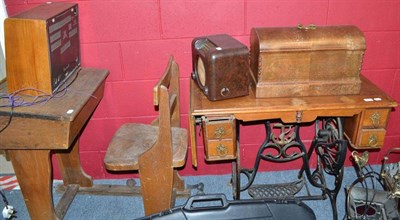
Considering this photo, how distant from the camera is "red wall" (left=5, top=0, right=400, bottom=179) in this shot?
208cm

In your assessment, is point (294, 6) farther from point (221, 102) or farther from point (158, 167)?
point (158, 167)

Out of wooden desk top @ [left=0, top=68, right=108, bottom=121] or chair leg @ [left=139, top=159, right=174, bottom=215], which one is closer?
wooden desk top @ [left=0, top=68, right=108, bottom=121]

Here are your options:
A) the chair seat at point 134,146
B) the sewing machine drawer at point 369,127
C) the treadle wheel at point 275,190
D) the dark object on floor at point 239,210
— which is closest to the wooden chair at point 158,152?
the chair seat at point 134,146

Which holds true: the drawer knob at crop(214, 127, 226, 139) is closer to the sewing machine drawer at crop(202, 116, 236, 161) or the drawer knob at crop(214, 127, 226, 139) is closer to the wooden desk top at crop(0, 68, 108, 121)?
the sewing machine drawer at crop(202, 116, 236, 161)

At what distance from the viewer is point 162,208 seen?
6.58 feet

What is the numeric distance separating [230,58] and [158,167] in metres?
0.68

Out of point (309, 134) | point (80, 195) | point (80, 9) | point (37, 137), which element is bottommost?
point (80, 195)

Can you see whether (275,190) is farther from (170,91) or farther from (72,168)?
(72,168)

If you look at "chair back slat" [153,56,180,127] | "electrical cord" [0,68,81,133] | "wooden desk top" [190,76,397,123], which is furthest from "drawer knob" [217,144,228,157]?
"electrical cord" [0,68,81,133]

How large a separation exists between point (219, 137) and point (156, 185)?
1.44ft

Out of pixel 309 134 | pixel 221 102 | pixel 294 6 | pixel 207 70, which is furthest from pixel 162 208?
pixel 294 6

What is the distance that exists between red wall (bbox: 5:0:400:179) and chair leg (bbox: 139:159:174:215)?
62cm

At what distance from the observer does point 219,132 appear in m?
1.80

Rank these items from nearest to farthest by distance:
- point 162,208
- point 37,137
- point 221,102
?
point 37,137, point 221,102, point 162,208
